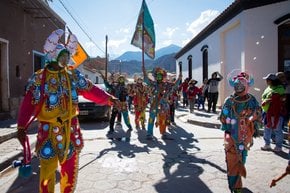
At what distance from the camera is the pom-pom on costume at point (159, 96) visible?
9.03 metres

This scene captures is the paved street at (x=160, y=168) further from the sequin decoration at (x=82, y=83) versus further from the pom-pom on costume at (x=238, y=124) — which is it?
the sequin decoration at (x=82, y=83)

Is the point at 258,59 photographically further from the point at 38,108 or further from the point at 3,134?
the point at 38,108

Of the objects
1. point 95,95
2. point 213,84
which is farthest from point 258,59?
point 95,95

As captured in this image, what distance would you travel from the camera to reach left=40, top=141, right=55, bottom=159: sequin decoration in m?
3.41

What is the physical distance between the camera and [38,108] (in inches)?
137

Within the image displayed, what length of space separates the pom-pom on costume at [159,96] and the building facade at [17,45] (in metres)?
6.30

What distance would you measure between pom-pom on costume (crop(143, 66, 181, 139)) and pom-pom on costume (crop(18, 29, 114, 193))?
537 cm

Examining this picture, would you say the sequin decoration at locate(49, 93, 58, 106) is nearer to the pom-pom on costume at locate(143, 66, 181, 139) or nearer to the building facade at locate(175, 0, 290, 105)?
the pom-pom on costume at locate(143, 66, 181, 139)

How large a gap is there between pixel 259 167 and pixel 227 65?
1117 centimetres

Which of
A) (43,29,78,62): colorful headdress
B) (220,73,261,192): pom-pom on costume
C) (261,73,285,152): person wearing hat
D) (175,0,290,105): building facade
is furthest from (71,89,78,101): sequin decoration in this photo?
(175,0,290,105): building facade

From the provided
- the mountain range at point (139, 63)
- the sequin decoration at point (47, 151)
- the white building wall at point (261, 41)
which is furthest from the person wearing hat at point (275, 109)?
the mountain range at point (139, 63)

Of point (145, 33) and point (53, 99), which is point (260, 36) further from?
point (53, 99)

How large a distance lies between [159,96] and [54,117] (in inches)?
227

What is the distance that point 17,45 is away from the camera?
46.1 feet
